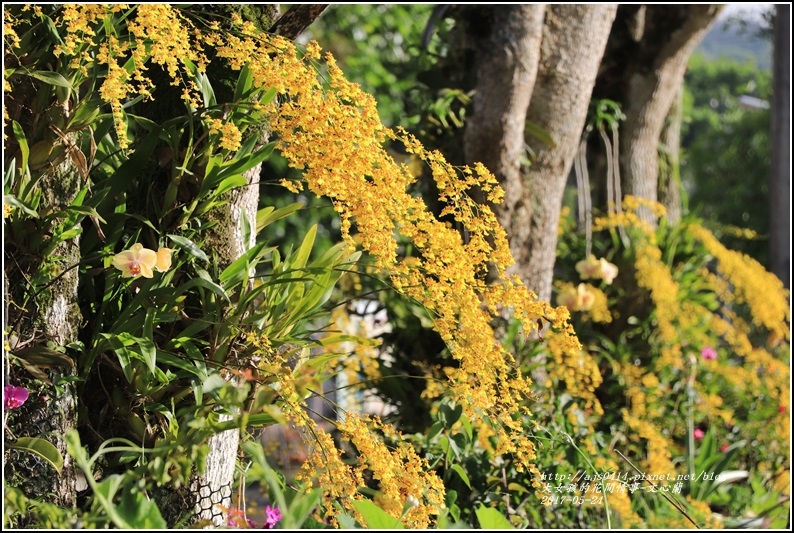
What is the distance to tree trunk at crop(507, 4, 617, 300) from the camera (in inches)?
121

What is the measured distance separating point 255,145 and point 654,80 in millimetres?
3000

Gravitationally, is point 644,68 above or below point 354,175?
above

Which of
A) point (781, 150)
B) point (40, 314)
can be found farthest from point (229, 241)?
point (781, 150)

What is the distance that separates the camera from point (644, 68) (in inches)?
171

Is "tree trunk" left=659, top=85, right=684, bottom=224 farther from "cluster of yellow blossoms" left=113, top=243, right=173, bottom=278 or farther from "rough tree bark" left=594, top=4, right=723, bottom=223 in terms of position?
"cluster of yellow blossoms" left=113, top=243, right=173, bottom=278

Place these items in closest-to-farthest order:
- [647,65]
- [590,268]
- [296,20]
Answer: [296,20]
[590,268]
[647,65]

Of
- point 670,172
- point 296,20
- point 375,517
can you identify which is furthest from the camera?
point 670,172

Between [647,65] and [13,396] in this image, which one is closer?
[13,396]

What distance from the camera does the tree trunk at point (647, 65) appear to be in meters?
4.27

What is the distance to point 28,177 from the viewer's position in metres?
1.63

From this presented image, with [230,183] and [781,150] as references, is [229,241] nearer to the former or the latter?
[230,183]

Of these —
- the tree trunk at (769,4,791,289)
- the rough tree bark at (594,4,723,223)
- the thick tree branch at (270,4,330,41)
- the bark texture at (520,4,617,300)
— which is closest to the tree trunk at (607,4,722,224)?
the rough tree bark at (594,4,723,223)

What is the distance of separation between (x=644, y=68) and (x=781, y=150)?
2.05 meters

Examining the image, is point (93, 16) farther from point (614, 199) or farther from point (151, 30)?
point (614, 199)
